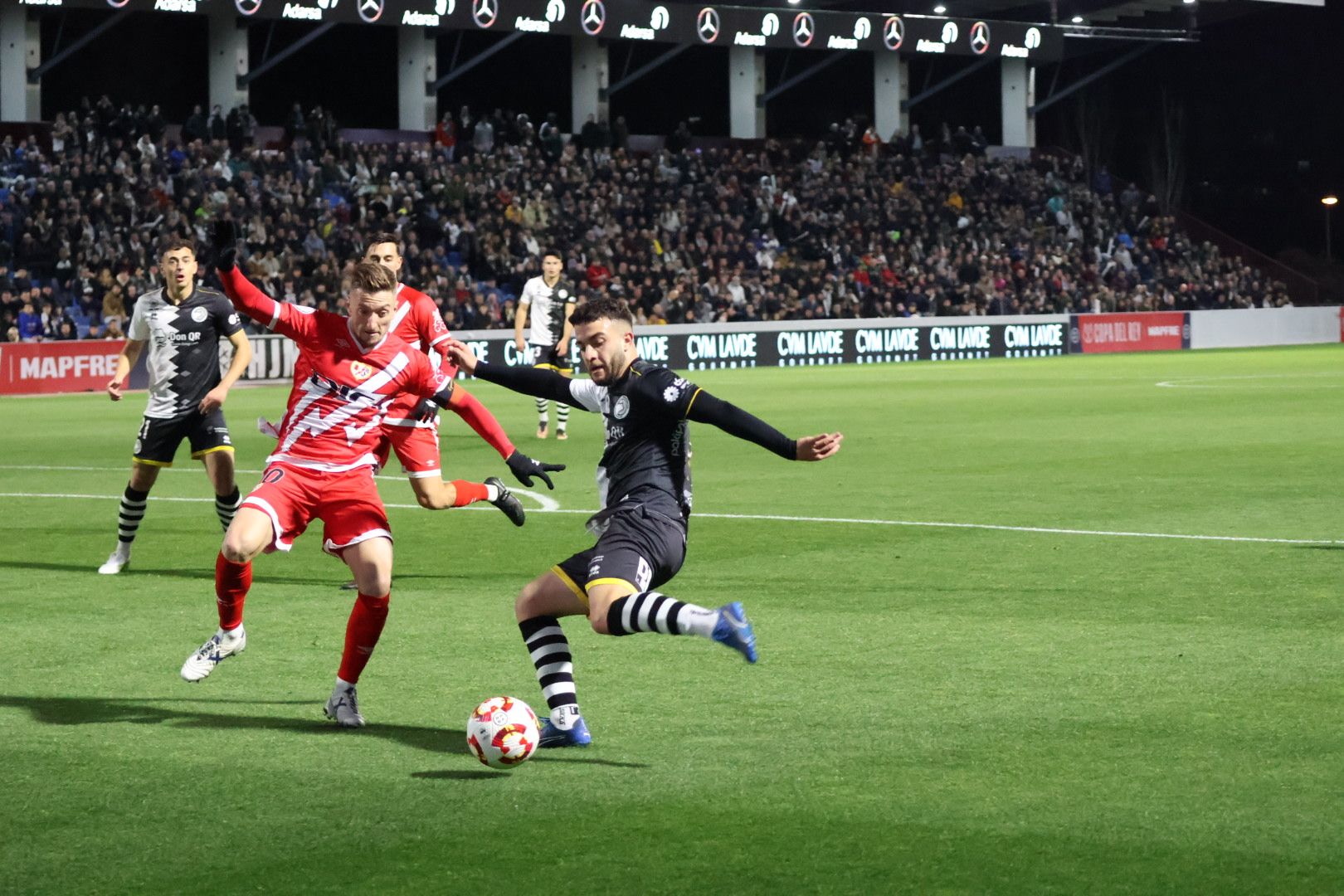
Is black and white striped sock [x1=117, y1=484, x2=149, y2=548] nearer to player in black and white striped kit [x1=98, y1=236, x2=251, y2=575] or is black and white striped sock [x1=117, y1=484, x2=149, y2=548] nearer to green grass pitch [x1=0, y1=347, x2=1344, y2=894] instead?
player in black and white striped kit [x1=98, y1=236, x2=251, y2=575]

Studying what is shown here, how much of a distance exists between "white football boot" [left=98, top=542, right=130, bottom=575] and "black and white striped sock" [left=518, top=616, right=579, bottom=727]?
557 cm

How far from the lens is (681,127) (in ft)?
160

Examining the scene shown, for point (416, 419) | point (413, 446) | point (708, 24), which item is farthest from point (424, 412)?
point (708, 24)

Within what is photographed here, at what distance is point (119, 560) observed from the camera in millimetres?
11539

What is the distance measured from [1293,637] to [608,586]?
12.4 ft

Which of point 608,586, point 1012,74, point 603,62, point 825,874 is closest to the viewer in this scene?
point 825,874

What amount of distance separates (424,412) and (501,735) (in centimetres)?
528

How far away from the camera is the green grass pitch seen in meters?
5.01

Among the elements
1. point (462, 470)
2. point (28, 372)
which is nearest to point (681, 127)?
point (28, 372)

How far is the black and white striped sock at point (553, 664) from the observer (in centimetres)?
648

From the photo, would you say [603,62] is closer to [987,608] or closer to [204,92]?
[204,92]

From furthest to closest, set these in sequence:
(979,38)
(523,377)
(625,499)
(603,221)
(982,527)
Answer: (979,38)
(603,221)
(982,527)
(523,377)
(625,499)

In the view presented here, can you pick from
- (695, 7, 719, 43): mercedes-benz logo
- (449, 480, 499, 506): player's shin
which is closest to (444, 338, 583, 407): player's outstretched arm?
(449, 480, 499, 506): player's shin

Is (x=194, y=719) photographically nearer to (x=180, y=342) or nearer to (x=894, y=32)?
(x=180, y=342)
